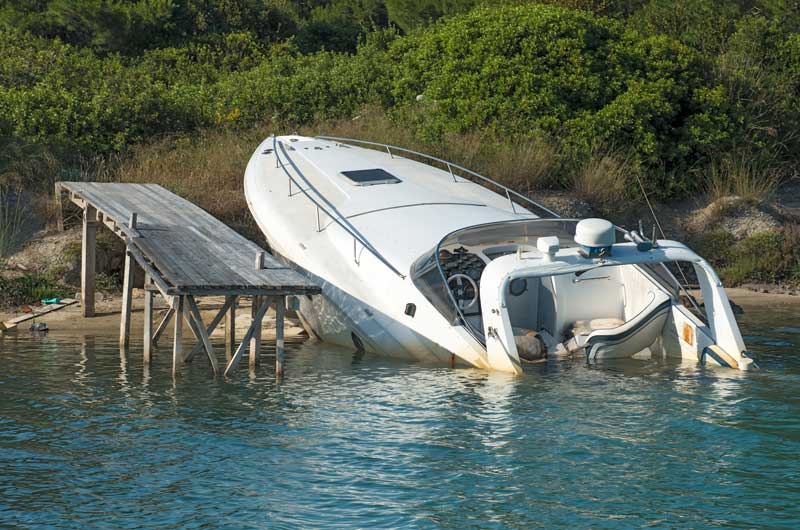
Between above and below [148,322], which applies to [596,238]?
above

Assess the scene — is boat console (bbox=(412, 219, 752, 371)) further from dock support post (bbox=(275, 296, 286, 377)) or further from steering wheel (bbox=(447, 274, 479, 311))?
dock support post (bbox=(275, 296, 286, 377))

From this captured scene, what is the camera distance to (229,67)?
2892 centimetres

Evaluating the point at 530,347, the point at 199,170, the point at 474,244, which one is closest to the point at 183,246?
the point at 474,244

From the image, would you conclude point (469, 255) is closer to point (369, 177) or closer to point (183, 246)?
point (369, 177)

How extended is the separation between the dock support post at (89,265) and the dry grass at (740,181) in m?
12.1

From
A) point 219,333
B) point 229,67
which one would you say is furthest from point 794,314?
point 229,67

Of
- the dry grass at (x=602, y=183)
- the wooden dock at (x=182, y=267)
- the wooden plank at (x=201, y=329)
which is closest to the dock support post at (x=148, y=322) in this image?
the wooden dock at (x=182, y=267)

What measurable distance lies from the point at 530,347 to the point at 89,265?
714 centimetres

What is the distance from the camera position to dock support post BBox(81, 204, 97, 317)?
55.9 feet

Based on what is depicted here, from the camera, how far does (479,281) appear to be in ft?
49.0

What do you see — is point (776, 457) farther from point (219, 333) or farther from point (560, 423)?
point (219, 333)

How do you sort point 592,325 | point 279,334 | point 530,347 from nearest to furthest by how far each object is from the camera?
point 279,334 < point 530,347 < point 592,325

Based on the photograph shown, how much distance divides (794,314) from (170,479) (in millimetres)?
11574

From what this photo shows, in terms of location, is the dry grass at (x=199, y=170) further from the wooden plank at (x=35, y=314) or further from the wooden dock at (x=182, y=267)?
the wooden plank at (x=35, y=314)
